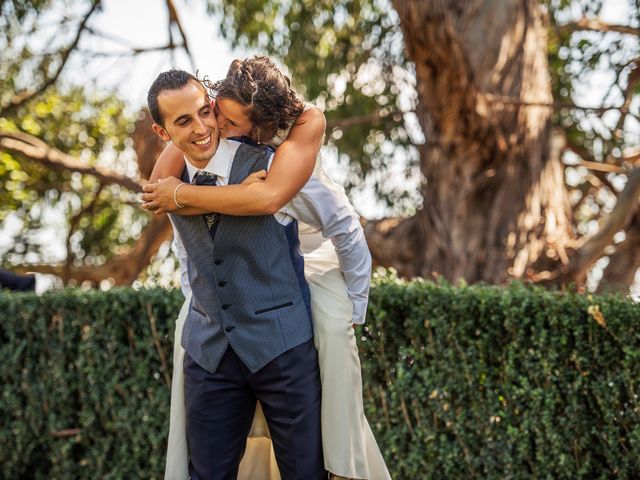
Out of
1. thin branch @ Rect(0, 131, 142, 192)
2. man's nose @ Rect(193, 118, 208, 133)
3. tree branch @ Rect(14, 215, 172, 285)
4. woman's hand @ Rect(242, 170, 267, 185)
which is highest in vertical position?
thin branch @ Rect(0, 131, 142, 192)

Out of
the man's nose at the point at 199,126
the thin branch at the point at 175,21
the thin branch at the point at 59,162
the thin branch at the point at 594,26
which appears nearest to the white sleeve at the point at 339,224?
the man's nose at the point at 199,126

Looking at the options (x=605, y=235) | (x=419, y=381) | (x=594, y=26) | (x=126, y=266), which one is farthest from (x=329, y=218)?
(x=126, y=266)

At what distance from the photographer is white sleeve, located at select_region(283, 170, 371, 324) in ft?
9.72

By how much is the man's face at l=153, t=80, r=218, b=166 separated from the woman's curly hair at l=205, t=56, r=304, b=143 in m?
0.08

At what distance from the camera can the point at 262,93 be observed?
9.02 ft

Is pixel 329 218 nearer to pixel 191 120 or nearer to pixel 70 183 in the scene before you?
pixel 191 120

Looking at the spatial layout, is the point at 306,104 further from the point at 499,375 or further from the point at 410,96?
the point at 410,96

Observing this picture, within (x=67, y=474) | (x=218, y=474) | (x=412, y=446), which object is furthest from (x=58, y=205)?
(x=218, y=474)

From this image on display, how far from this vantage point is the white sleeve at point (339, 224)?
117 inches

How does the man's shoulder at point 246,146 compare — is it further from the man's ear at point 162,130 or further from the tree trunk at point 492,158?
the tree trunk at point 492,158

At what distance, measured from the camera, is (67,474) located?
213 inches

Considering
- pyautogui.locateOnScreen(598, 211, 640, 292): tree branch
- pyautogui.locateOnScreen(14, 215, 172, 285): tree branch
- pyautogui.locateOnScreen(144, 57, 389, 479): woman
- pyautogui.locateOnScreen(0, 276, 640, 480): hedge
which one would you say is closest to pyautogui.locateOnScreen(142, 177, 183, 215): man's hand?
pyautogui.locateOnScreen(144, 57, 389, 479): woman

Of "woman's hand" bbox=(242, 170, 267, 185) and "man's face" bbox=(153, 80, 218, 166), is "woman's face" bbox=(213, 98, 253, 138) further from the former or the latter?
"woman's hand" bbox=(242, 170, 267, 185)

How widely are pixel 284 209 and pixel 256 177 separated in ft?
0.64
